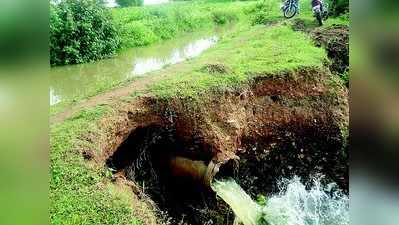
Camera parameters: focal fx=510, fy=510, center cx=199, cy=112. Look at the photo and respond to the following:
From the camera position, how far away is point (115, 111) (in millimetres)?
3715

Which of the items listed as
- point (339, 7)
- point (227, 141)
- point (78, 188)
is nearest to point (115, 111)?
point (78, 188)

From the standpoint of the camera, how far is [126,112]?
374cm

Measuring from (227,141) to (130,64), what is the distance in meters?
0.94

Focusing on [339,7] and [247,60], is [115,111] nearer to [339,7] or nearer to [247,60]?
[247,60]

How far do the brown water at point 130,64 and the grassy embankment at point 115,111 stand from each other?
0.10 meters

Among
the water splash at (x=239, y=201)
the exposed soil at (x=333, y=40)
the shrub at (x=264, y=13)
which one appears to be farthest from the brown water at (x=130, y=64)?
the water splash at (x=239, y=201)

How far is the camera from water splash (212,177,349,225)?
12.0ft

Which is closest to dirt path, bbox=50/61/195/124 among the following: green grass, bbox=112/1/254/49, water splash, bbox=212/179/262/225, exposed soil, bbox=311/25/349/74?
green grass, bbox=112/1/254/49

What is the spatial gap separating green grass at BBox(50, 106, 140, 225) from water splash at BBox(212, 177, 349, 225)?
74cm

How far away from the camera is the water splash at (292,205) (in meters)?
3.67

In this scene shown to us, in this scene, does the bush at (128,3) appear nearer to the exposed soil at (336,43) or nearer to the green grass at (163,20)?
the green grass at (163,20)
